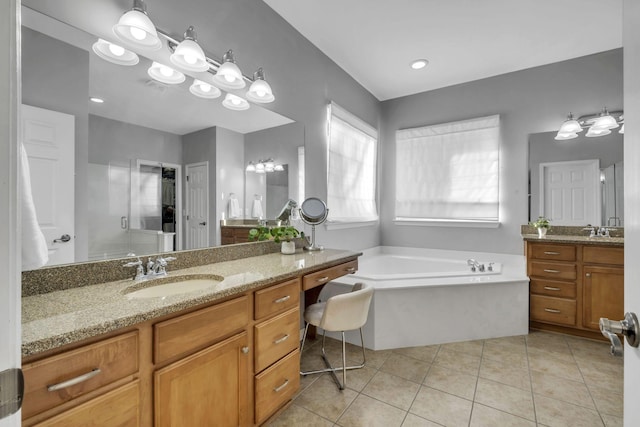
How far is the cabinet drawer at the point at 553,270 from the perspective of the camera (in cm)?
269

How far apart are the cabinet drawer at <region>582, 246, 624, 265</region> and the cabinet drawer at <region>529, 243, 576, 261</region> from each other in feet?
0.28

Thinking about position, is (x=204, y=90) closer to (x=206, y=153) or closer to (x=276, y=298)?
(x=206, y=153)

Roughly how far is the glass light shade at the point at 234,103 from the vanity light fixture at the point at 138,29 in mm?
526

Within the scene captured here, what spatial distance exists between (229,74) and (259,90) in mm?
267

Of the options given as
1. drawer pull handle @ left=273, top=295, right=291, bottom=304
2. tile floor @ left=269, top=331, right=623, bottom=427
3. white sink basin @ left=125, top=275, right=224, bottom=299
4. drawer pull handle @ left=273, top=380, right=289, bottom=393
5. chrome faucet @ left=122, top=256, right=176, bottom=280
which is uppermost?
chrome faucet @ left=122, top=256, right=176, bottom=280


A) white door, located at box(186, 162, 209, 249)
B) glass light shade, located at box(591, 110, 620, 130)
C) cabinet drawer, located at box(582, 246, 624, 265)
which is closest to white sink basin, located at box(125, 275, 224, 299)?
white door, located at box(186, 162, 209, 249)

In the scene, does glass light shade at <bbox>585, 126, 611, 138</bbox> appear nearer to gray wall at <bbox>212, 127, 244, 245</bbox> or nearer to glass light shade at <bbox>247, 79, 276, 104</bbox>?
glass light shade at <bbox>247, 79, 276, 104</bbox>

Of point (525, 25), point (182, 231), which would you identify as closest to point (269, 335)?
point (182, 231)

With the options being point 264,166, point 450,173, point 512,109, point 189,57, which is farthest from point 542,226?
point 189,57

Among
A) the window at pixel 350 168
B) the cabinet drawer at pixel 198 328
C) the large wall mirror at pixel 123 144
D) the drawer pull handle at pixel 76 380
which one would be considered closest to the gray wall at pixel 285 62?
the window at pixel 350 168

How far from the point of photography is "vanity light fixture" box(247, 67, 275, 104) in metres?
2.02

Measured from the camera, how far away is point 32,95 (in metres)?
1.15

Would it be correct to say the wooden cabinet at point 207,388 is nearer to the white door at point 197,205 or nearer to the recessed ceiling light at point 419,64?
the white door at point 197,205

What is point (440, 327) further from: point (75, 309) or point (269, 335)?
point (75, 309)
